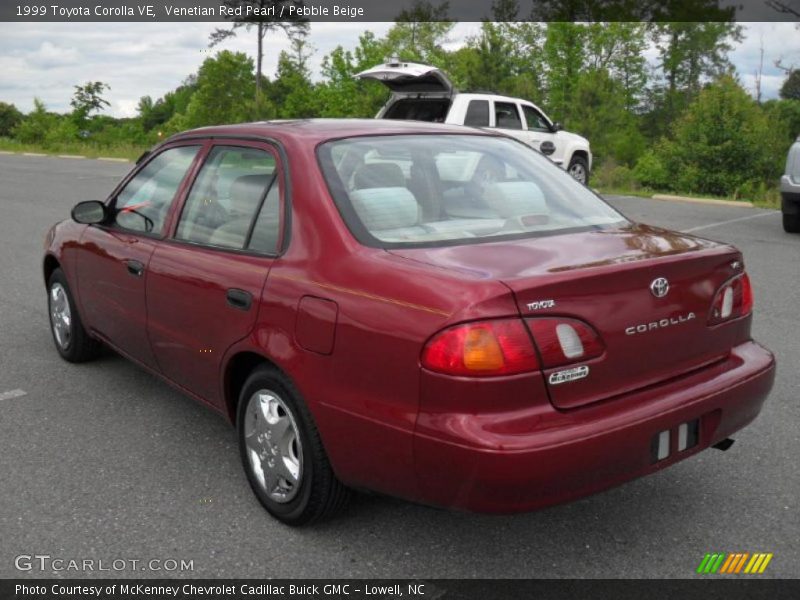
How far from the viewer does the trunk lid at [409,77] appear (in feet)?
43.2

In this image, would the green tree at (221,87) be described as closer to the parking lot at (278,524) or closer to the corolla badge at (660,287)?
the parking lot at (278,524)

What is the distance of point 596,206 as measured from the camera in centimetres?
386

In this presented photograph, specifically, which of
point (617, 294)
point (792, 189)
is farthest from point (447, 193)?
point (792, 189)

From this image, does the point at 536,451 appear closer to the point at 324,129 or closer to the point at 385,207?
the point at 385,207

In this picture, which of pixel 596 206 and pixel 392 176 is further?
pixel 596 206

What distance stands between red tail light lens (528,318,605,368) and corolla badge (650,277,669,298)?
30cm

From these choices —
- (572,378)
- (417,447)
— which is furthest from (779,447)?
(417,447)

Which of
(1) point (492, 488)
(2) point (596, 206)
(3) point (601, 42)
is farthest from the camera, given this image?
(3) point (601, 42)

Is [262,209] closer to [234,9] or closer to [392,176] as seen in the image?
[392,176]

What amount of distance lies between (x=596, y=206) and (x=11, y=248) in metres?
8.42

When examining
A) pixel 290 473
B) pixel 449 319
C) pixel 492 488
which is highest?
pixel 449 319

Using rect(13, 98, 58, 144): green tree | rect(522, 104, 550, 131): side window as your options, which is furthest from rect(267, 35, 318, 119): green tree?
rect(522, 104, 550, 131): side window

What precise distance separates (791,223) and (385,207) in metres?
9.96

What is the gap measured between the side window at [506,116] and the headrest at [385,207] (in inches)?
451
